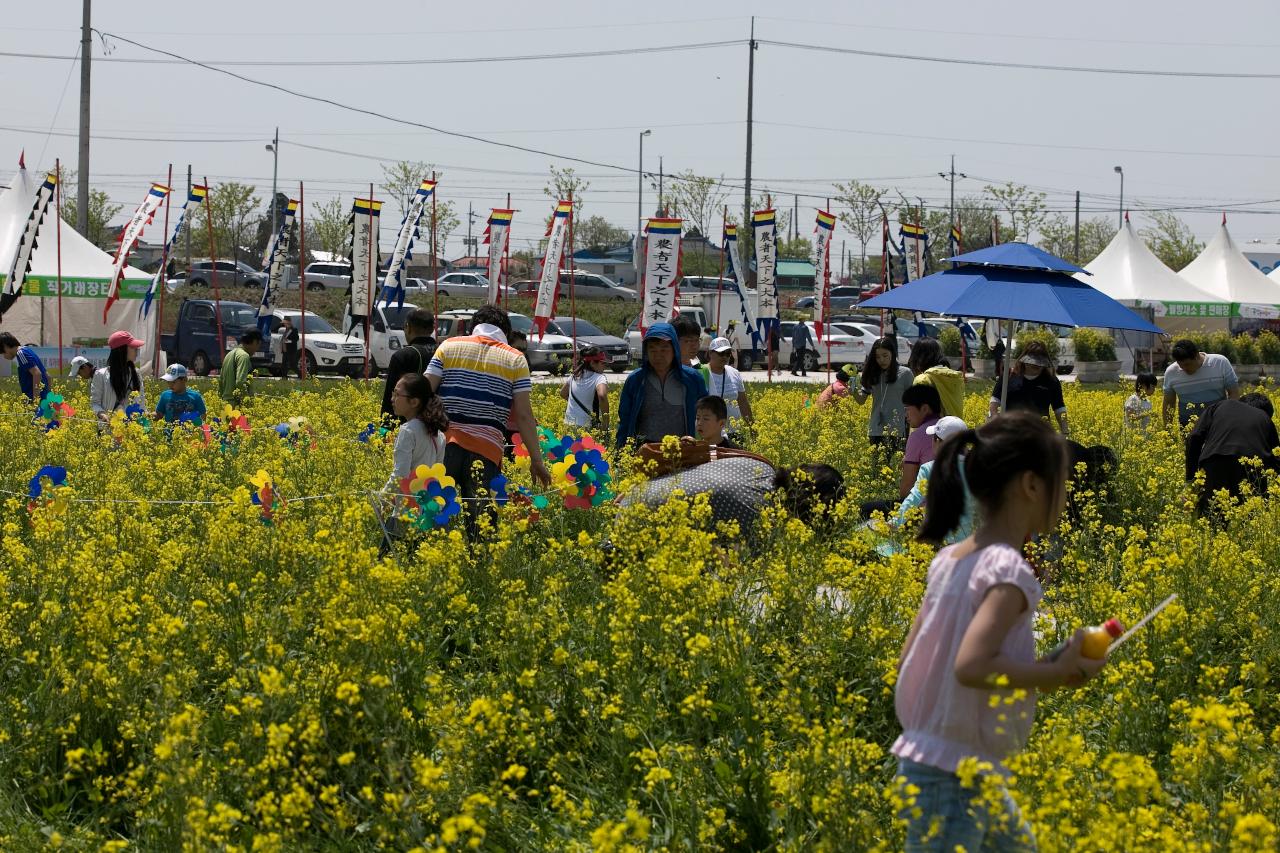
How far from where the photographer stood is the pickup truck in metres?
30.2

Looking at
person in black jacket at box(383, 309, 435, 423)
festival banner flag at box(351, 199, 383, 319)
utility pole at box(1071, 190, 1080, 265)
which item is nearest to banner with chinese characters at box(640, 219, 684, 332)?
festival banner flag at box(351, 199, 383, 319)

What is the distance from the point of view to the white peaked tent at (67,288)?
2369 cm

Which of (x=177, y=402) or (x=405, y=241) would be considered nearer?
(x=177, y=402)

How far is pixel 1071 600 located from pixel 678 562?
1694 mm

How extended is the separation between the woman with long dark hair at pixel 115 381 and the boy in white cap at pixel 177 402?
1.06ft

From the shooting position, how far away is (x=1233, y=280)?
2967 centimetres

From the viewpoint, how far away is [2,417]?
1167 cm

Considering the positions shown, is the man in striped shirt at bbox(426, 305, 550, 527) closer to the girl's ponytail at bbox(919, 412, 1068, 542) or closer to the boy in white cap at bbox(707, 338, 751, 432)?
the boy in white cap at bbox(707, 338, 751, 432)

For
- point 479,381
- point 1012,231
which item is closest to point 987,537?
point 479,381

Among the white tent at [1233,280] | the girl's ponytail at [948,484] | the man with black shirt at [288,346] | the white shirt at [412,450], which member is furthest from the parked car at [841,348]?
the girl's ponytail at [948,484]

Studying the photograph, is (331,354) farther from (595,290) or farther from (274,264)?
(595,290)

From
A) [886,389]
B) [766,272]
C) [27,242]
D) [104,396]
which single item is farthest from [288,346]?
[886,389]

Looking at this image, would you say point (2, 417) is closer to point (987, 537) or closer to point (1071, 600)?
point (1071, 600)

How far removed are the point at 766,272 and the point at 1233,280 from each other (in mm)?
13508
